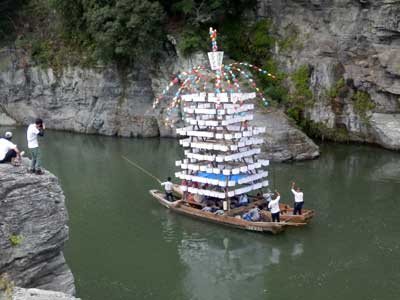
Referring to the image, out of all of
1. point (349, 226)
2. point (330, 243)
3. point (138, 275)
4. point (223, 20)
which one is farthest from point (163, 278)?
point (223, 20)

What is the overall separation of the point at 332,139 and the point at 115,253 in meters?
20.3

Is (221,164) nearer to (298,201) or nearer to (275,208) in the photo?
(275,208)

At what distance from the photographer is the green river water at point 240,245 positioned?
16.2 metres

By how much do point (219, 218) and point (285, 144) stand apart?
10.5 m

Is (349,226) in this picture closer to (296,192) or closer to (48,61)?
(296,192)

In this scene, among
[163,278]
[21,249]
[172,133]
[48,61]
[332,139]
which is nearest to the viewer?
[21,249]

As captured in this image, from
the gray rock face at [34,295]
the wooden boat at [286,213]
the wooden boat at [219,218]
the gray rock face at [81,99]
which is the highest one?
the gray rock face at [81,99]

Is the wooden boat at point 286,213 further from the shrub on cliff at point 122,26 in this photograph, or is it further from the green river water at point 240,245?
the shrub on cliff at point 122,26

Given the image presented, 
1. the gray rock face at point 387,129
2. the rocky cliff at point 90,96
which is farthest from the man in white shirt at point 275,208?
the rocky cliff at point 90,96

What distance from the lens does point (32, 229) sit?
1190cm

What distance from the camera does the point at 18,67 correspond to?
4497 centimetres

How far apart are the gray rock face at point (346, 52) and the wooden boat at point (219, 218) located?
49.7 ft

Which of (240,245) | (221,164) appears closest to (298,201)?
(240,245)

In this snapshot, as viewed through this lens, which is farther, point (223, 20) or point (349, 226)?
point (223, 20)
